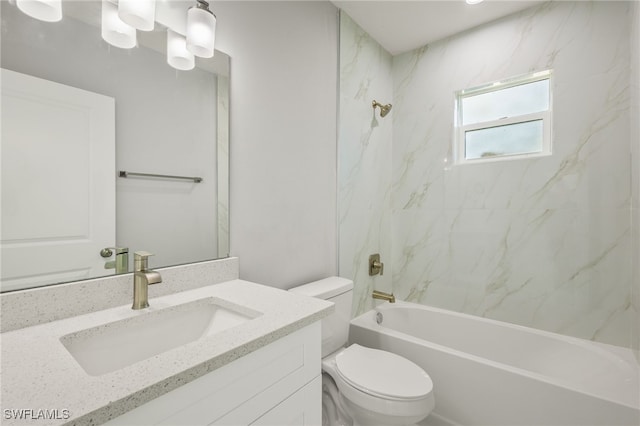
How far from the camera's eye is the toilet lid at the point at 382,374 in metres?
1.27

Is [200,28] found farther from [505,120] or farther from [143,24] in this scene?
[505,120]

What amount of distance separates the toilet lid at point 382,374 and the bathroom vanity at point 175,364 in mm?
485

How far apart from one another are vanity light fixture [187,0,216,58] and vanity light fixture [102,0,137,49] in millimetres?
202

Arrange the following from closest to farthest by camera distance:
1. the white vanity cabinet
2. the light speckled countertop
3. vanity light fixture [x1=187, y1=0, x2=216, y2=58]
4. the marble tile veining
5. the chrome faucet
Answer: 1. the light speckled countertop
2. the white vanity cabinet
3. the chrome faucet
4. vanity light fixture [x1=187, y1=0, x2=216, y2=58]
5. the marble tile veining

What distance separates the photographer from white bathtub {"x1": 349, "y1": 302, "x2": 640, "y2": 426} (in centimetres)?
129

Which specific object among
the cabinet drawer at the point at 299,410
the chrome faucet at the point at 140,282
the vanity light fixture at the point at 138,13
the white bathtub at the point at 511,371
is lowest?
the white bathtub at the point at 511,371

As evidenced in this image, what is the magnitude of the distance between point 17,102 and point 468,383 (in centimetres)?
215

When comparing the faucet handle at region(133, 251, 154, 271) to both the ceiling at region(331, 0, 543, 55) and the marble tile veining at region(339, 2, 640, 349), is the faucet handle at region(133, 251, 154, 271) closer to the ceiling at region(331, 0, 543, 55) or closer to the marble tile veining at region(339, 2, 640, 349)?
the marble tile veining at region(339, 2, 640, 349)

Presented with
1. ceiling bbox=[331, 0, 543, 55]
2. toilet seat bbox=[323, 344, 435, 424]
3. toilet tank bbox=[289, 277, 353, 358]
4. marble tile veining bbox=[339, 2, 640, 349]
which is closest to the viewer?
toilet seat bbox=[323, 344, 435, 424]

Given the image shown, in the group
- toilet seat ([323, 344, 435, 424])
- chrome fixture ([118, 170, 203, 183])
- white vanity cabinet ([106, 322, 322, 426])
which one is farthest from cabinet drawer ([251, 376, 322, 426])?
chrome fixture ([118, 170, 203, 183])

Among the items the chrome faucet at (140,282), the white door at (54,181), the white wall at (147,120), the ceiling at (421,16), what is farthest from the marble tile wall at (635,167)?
the white door at (54,181)

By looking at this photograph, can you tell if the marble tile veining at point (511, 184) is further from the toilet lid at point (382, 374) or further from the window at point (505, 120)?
the toilet lid at point (382, 374)

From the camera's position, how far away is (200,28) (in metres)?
1.13

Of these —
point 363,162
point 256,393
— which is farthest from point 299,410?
point 363,162
